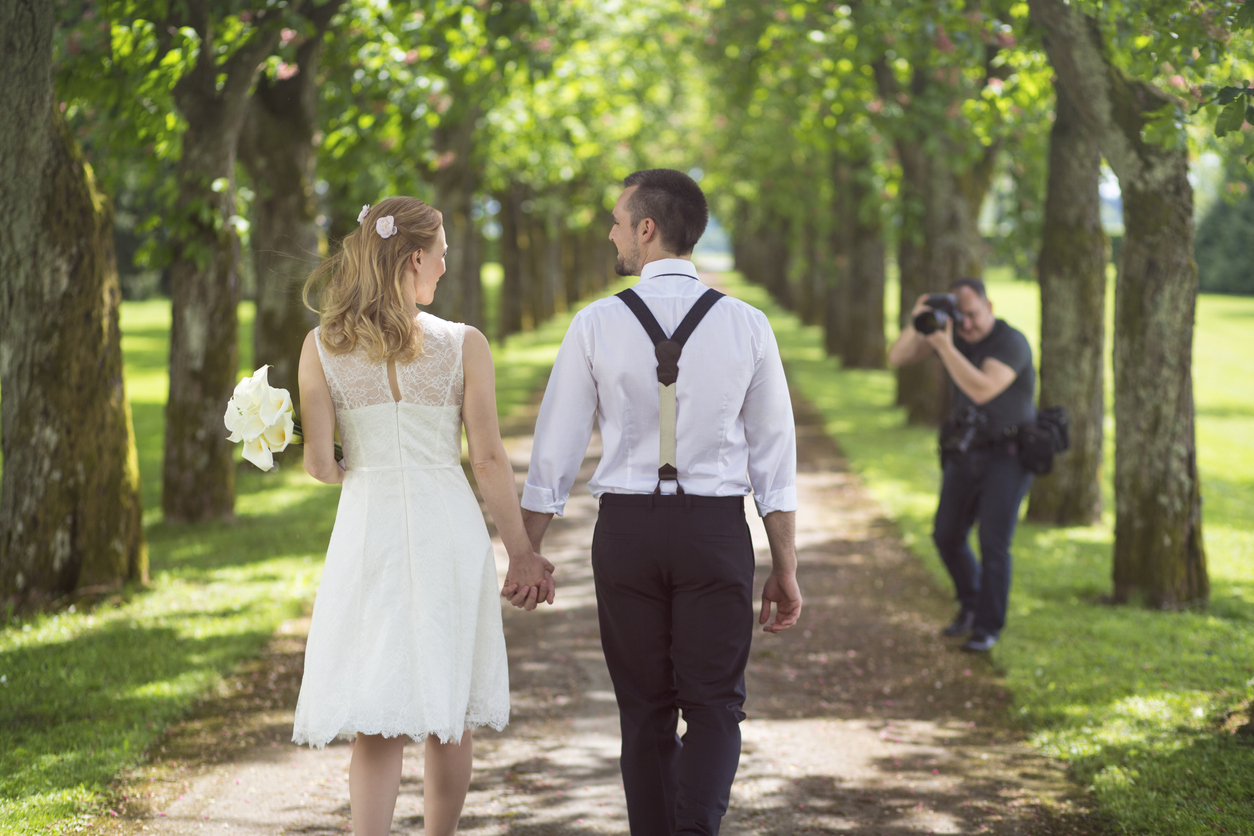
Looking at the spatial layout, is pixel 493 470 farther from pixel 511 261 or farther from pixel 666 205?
pixel 511 261

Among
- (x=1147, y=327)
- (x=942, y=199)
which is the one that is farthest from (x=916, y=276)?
(x=1147, y=327)

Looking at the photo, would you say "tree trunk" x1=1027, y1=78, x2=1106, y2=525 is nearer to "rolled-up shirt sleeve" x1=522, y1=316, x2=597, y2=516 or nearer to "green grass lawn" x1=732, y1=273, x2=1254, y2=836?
"green grass lawn" x1=732, y1=273, x2=1254, y2=836

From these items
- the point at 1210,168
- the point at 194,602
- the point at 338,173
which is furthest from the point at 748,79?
the point at 194,602

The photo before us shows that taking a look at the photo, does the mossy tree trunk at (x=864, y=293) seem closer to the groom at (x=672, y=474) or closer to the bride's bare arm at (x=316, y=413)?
the groom at (x=672, y=474)

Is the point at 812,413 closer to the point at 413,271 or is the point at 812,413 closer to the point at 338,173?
the point at 338,173

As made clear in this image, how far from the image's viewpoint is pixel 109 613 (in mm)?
7184

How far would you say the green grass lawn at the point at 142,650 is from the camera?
4.74 meters

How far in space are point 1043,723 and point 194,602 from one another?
5.15m

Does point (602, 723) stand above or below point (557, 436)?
below

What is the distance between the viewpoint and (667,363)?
11.2 feet

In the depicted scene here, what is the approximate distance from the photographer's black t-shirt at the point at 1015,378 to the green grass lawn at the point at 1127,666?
1.34 meters

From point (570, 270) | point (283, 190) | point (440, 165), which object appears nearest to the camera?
point (283, 190)

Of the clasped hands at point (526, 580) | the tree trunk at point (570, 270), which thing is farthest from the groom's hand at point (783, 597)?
the tree trunk at point (570, 270)

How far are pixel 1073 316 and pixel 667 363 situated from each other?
7975mm
